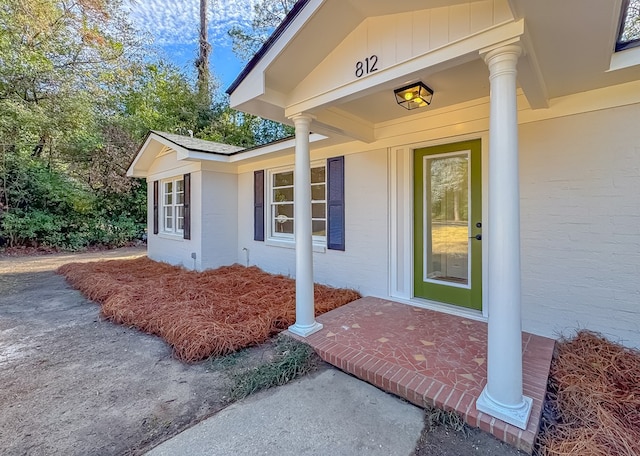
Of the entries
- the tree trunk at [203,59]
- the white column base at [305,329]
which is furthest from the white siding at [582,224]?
the tree trunk at [203,59]

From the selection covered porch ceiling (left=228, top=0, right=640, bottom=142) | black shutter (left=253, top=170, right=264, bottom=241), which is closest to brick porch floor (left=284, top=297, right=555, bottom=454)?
covered porch ceiling (left=228, top=0, right=640, bottom=142)

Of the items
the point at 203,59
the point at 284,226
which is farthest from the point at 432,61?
the point at 203,59

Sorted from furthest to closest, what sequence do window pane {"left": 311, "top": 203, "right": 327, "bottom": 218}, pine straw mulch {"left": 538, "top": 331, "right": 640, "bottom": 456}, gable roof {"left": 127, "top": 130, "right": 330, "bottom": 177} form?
window pane {"left": 311, "top": 203, "right": 327, "bottom": 218} → gable roof {"left": 127, "top": 130, "right": 330, "bottom": 177} → pine straw mulch {"left": 538, "top": 331, "right": 640, "bottom": 456}

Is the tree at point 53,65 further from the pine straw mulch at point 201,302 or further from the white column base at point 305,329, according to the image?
the white column base at point 305,329

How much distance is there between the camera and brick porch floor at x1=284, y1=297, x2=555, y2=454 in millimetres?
2180

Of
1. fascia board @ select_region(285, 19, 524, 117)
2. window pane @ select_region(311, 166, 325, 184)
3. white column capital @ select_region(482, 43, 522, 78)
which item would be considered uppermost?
fascia board @ select_region(285, 19, 524, 117)

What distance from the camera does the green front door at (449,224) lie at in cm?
379

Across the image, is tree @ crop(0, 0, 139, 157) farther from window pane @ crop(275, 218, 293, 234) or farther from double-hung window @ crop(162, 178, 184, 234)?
window pane @ crop(275, 218, 293, 234)

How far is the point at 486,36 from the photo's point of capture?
204cm

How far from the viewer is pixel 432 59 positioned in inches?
90.7

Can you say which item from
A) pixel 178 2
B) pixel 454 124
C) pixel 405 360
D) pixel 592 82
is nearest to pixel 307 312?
pixel 405 360

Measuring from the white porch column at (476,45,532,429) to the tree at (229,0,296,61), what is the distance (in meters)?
14.5

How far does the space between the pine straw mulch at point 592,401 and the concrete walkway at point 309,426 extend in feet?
2.85

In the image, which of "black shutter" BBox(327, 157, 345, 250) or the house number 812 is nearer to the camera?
the house number 812
